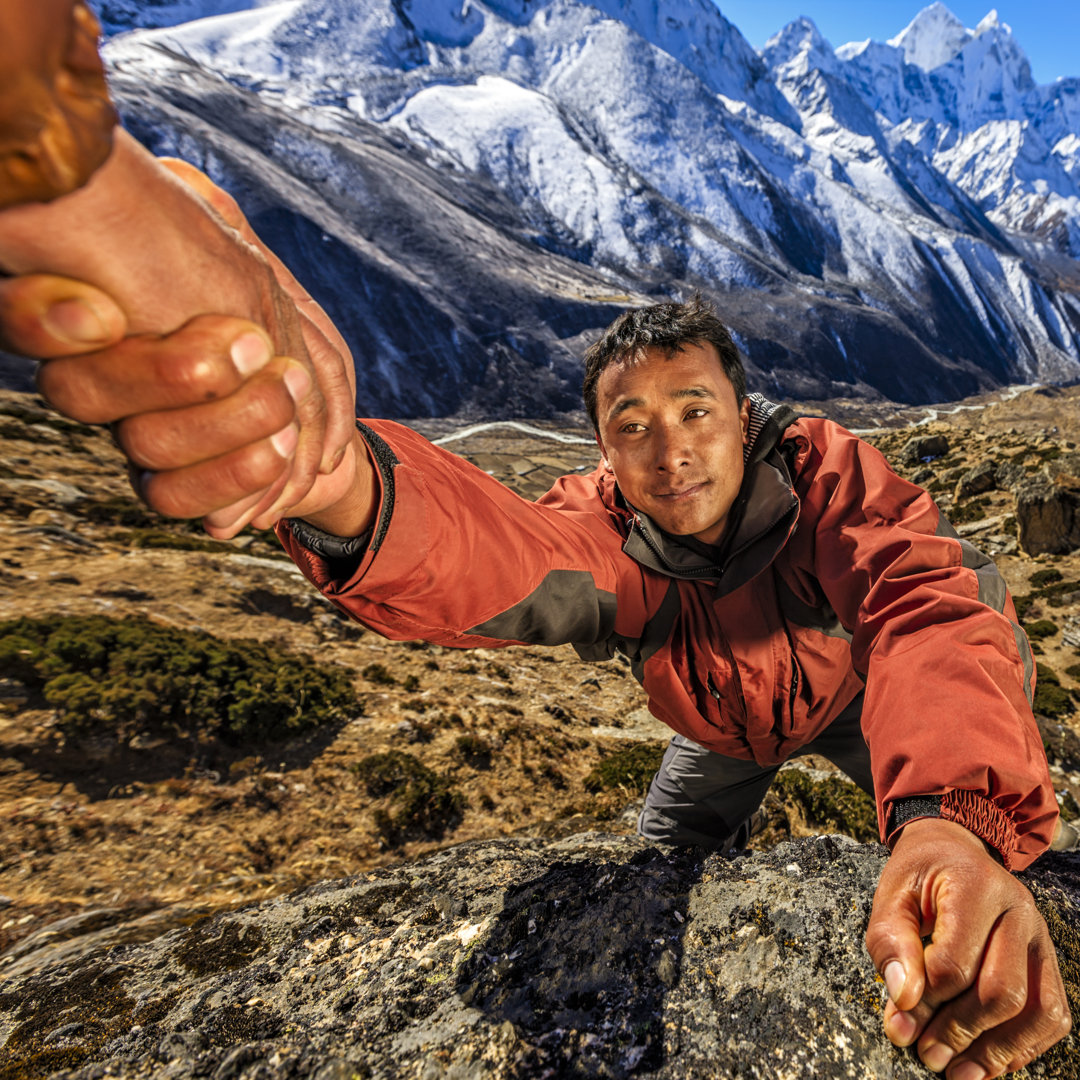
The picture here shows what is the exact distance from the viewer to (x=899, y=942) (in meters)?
1.29

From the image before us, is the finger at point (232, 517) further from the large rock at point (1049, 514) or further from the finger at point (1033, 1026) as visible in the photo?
the large rock at point (1049, 514)

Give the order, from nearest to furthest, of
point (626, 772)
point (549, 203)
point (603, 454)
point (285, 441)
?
point (285, 441), point (603, 454), point (626, 772), point (549, 203)

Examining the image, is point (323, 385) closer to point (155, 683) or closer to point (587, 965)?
point (587, 965)

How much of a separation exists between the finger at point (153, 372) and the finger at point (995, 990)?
1987 mm

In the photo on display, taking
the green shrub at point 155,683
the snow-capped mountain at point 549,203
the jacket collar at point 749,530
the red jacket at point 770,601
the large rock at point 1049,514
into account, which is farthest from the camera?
the snow-capped mountain at point 549,203

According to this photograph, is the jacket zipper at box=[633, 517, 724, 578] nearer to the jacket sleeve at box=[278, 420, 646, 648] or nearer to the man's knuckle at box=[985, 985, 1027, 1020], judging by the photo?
the jacket sleeve at box=[278, 420, 646, 648]

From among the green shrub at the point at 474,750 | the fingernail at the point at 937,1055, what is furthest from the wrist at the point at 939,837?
the green shrub at the point at 474,750

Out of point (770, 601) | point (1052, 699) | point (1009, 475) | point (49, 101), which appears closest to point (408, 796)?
point (770, 601)

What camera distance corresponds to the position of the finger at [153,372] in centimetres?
90

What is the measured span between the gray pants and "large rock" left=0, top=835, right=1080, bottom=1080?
115 cm

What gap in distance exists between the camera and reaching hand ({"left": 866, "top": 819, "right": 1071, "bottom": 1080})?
1270 mm

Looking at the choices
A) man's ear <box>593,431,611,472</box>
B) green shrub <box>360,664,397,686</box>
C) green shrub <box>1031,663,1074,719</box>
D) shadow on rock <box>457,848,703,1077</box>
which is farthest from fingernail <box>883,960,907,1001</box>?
green shrub <box>1031,663,1074,719</box>

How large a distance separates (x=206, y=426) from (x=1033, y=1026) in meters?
2.25

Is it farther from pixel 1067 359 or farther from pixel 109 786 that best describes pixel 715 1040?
pixel 1067 359
